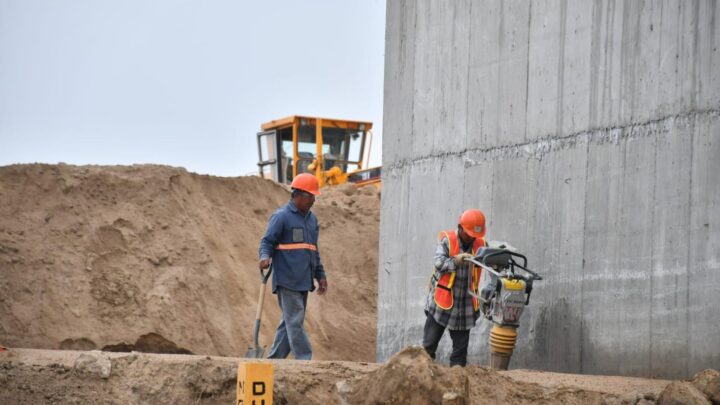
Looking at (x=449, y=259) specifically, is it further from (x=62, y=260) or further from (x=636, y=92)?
(x=62, y=260)

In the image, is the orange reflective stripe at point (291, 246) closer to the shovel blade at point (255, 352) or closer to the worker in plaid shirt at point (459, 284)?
the shovel blade at point (255, 352)

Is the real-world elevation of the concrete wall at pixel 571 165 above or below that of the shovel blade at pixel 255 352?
above

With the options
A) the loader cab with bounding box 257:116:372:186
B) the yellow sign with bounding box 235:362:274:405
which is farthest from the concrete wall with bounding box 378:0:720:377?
the loader cab with bounding box 257:116:372:186

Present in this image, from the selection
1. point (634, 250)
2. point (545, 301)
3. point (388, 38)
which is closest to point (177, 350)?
point (388, 38)

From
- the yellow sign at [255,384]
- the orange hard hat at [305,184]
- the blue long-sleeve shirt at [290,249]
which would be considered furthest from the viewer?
the orange hard hat at [305,184]

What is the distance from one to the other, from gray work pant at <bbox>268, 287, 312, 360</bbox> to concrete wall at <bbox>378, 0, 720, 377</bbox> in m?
1.73

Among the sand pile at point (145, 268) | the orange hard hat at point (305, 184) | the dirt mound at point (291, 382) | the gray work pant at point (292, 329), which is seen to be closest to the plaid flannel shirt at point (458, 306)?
the dirt mound at point (291, 382)

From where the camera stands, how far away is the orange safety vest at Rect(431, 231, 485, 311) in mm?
9211

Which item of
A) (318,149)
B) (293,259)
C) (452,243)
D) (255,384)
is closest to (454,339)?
(452,243)

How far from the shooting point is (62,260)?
51.8 ft

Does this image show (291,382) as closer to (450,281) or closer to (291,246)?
(450,281)

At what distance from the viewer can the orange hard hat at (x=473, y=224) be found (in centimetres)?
922

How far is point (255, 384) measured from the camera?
22.1ft

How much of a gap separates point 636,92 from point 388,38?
3684mm
